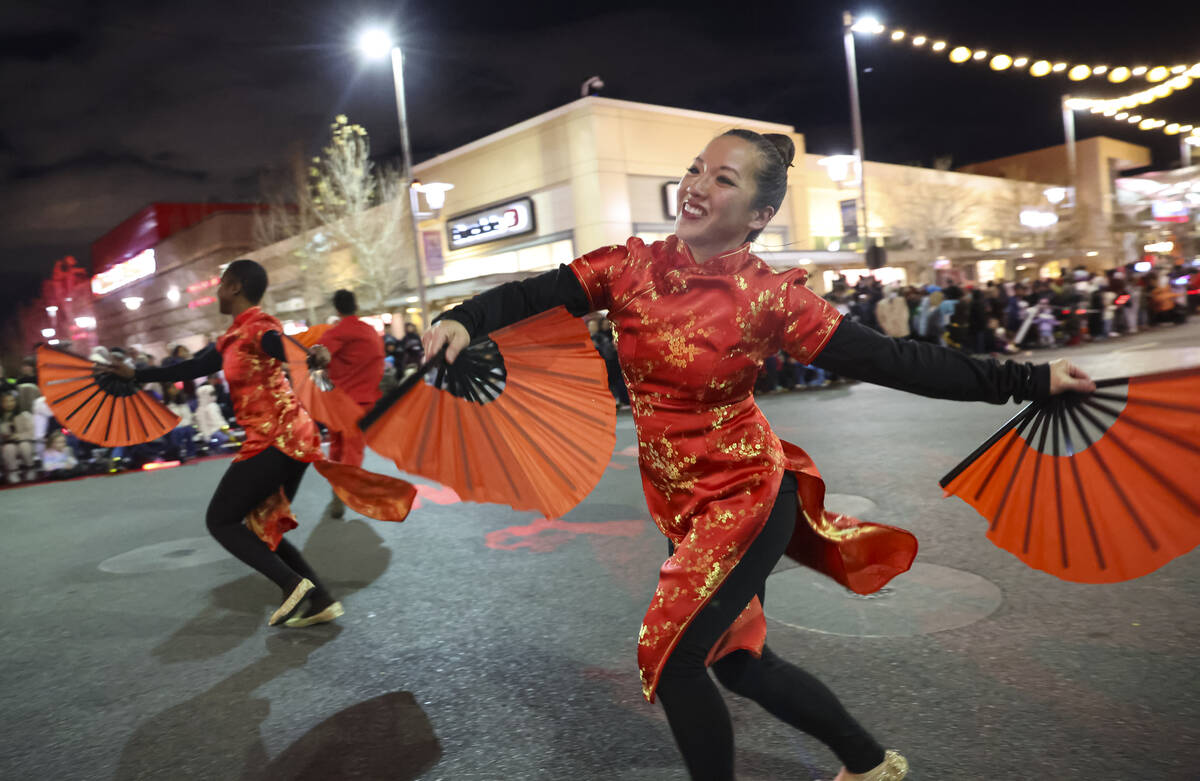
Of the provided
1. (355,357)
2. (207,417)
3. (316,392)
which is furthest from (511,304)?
(207,417)

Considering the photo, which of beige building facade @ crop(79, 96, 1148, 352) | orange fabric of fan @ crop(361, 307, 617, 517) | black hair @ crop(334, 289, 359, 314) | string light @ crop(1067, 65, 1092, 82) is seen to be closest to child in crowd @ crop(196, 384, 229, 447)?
black hair @ crop(334, 289, 359, 314)

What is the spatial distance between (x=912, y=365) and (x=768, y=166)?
0.66 metres

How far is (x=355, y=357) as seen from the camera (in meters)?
6.63

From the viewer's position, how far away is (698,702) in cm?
205

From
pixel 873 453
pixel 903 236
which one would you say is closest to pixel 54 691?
pixel 873 453

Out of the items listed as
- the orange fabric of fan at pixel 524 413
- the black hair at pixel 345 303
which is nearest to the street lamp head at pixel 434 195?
the black hair at pixel 345 303

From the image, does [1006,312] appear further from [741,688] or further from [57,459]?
[741,688]

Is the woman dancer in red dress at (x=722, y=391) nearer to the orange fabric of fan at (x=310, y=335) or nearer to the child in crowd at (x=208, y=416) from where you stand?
the orange fabric of fan at (x=310, y=335)

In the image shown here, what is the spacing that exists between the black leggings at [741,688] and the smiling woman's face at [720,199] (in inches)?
26.9

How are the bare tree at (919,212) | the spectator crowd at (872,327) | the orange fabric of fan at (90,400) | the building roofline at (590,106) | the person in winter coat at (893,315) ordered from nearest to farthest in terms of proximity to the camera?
the orange fabric of fan at (90,400) → the spectator crowd at (872,327) → the person in winter coat at (893,315) → the building roofline at (590,106) → the bare tree at (919,212)

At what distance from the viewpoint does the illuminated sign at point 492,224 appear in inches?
1233

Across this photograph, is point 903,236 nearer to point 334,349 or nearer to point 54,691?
point 334,349

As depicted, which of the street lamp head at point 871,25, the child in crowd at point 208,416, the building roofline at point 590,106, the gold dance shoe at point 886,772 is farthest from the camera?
the building roofline at point 590,106

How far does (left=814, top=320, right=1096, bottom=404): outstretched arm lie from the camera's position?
2.12 m
